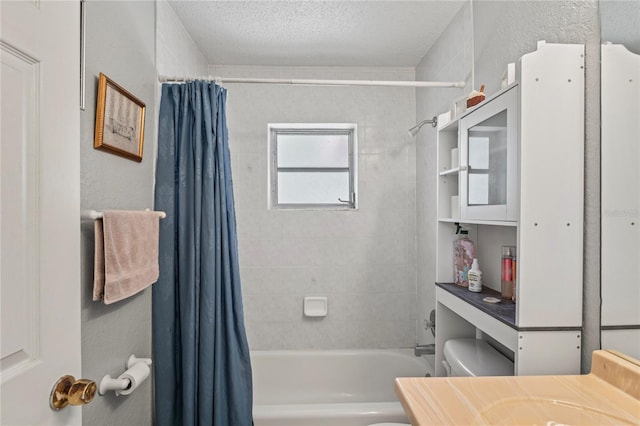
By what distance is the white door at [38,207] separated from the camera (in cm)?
56

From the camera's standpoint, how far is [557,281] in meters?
1.04

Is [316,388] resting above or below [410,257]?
below

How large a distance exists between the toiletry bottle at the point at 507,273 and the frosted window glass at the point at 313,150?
157 cm

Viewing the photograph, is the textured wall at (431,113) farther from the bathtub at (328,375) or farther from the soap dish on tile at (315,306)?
the soap dish on tile at (315,306)

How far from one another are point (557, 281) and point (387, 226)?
1610 millimetres

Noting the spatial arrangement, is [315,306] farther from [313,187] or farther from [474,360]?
[474,360]

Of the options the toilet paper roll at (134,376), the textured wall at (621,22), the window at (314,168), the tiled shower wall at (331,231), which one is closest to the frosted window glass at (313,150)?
the window at (314,168)

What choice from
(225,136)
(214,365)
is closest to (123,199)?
(225,136)

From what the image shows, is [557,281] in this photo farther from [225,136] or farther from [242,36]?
[242,36]

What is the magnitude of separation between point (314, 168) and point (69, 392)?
7.24 feet

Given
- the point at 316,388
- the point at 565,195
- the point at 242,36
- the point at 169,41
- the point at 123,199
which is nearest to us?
the point at 565,195

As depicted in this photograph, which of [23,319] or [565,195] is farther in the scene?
[565,195]

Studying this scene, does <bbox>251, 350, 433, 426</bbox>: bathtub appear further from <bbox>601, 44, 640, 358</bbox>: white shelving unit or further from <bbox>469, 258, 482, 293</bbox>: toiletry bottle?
<bbox>601, 44, 640, 358</bbox>: white shelving unit

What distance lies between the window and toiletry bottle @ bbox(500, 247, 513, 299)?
1436 mm
